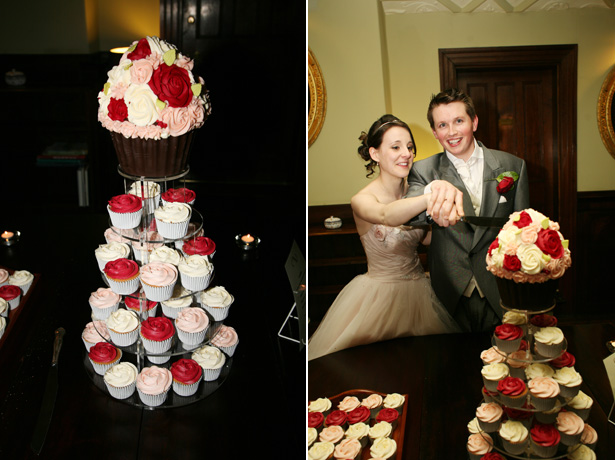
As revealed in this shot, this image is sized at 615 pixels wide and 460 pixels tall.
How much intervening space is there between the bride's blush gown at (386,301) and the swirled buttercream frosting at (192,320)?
53 centimetres

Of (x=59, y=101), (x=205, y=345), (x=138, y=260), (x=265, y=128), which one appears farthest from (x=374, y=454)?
(x=59, y=101)

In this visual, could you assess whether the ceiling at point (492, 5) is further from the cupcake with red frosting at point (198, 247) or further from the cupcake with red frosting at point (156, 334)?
the cupcake with red frosting at point (156, 334)

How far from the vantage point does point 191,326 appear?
75.1 inches

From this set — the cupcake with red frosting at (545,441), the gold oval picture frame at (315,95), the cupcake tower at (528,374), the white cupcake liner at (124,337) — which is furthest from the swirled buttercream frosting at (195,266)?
the cupcake with red frosting at (545,441)

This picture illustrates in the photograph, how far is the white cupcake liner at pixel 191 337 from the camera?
1.92 meters

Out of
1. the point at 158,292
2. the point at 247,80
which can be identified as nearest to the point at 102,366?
the point at 158,292

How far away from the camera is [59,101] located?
3.71 meters

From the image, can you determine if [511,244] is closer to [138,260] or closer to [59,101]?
[138,260]

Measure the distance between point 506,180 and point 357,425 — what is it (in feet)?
Answer: 2.02

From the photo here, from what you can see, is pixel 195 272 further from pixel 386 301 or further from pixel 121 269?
pixel 386 301

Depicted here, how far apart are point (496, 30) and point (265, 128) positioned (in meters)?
2.50

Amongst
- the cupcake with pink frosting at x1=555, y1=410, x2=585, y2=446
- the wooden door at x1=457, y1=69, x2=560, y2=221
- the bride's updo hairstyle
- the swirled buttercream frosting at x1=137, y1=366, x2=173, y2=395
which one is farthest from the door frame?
the swirled buttercream frosting at x1=137, y1=366, x2=173, y2=395

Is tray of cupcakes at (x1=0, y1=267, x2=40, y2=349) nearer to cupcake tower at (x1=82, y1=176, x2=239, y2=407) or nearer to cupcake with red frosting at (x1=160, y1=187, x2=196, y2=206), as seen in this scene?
cupcake tower at (x1=82, y1=176, x2=239, y2=407)

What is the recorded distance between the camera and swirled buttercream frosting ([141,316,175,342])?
6.11 ft
